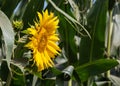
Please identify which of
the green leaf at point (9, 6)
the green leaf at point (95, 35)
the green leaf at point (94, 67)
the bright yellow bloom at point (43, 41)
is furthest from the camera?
the green leaf at point (95, 35)

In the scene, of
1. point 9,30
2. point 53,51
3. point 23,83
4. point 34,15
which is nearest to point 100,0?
point 34,15

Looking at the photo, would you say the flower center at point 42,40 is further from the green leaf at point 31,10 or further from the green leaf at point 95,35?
the green leaf at point 95,35

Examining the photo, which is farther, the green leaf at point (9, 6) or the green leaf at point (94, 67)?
the green leaf at point (94, 67)

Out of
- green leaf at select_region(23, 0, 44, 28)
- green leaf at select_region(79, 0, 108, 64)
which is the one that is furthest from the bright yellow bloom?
green leaf at select_region(79, 0, 108, 64)

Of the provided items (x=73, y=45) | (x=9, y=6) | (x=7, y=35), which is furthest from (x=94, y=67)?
(x=7, y=35)

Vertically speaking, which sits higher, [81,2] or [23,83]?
[81,2]

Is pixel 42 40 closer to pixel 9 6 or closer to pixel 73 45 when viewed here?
pixel 9 6

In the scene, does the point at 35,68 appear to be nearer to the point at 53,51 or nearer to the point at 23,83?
the point at 53,51

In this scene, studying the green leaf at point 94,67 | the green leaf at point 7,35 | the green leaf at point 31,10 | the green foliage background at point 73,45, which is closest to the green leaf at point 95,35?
the green foliage background at point 73,45
